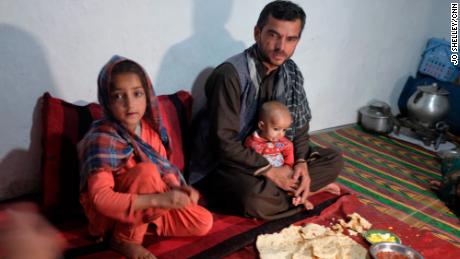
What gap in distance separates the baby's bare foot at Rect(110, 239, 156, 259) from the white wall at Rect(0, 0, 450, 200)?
29.4 inches

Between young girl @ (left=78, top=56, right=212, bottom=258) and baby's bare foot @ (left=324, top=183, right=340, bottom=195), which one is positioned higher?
young girl @ (left=78, top=56, right=212, bottom=258)

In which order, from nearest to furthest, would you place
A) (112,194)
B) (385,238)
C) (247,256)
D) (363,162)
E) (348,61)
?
1. (112,194)
2. (247,256)
3. (385,238)
4. (363,162)
5. (348,61)

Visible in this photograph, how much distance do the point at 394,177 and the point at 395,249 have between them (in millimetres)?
1251

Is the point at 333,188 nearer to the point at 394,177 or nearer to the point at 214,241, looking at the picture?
the point at 394,177

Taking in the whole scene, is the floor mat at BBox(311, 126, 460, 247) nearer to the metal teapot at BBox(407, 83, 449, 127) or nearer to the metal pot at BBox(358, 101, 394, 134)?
the metal pot at BBox(358, 101, 394, 134)

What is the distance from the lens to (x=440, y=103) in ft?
12.6

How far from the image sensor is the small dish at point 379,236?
204cm

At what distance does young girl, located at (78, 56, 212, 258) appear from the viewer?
61.4 inches

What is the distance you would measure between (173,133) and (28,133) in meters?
0.81

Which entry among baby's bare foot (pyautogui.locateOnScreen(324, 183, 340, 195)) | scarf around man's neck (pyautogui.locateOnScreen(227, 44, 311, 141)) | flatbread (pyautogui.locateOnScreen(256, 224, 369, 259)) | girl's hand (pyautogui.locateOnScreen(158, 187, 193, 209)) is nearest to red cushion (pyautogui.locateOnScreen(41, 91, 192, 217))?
girl's hand (pyautogui.locateOnScreen(158, 187, 193, 209))

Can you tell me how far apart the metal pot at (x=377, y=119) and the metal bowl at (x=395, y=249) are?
7.20 feet

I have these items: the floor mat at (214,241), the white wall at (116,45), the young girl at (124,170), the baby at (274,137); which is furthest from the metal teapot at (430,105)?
the young girl at (124,170)

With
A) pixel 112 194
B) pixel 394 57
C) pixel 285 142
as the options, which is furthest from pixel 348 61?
pixel 112 194

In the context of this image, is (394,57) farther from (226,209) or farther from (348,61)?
(226,209)
